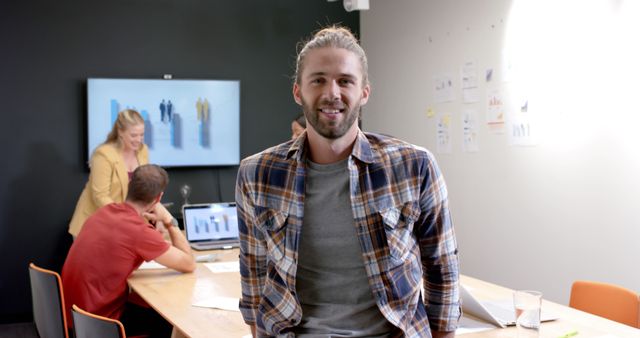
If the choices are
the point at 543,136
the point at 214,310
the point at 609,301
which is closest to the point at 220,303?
the point at 214,310

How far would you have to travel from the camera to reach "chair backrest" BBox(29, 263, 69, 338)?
2.93 meters

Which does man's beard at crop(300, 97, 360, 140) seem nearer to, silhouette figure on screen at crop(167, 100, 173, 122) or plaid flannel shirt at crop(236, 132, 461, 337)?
plaid flannel shirt at crop(236, 132, 461, 337)

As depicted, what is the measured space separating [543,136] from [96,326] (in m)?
3.13

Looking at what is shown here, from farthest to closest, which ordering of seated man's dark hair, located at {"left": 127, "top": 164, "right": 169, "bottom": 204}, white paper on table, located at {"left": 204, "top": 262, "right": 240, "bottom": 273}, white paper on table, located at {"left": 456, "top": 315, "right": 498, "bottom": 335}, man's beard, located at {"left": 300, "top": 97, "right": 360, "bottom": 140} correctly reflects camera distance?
white paper on table, located at {"left": 204, "top": 262, "right": 240, "bottom": 273} < seated man's dark hair, located at {"left": 127, "top": 164, "right": 169, "bottom": 204} < white paper on table, located at {"left": 456, "top": 315, "right": 498, "bottom": 335} < man's beard, located at {"left": 300, "top": 97, "right": 360, "bottom": 140}

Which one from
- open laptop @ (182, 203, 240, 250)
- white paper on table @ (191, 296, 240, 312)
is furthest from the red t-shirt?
open laptop @ (182, 203, 240, 250)

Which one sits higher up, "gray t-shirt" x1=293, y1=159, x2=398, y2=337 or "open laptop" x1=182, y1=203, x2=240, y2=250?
"gray t-shirt" x1=293, y1=159, x2=398, y2=337

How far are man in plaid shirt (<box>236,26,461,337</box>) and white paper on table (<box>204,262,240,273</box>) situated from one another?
198 cm

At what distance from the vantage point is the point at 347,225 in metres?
1.64

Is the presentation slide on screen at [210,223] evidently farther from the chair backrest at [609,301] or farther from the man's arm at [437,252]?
the man's arm at [437,252]

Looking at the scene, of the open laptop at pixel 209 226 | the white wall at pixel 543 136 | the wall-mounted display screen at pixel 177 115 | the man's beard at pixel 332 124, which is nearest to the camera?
the man's beard at pixel 332 124

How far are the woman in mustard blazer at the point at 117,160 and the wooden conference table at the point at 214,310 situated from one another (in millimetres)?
1263

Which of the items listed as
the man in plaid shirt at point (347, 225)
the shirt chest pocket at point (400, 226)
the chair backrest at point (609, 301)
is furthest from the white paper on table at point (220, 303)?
the chair backrest at point (609, 301)

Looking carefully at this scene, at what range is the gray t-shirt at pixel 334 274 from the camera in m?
1.63

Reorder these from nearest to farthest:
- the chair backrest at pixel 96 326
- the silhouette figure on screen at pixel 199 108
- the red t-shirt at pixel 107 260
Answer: the chair backrest at pixel 96 326 < the red t-shirt at pixel 107 260 < the silhouette figure on screen at pixel 199 108
